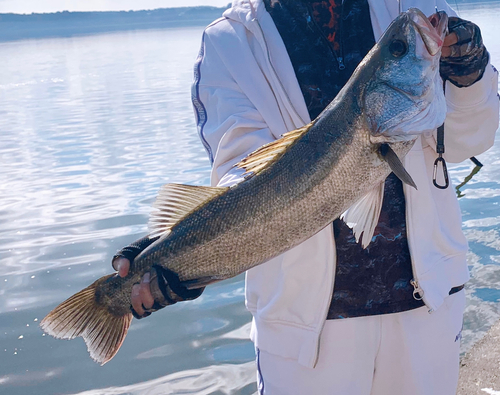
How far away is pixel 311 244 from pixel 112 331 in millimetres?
956

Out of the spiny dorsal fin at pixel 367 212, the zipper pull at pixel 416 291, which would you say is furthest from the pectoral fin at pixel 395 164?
the zipper pull at pixel 416 291

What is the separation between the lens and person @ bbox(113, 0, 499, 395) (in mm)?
2422

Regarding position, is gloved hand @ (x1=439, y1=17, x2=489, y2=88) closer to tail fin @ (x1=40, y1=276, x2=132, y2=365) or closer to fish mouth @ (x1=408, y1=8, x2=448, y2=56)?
fish mouth @ (x1=408, y1=8, x2=448, y2=56)

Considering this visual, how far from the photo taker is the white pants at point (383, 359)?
242 cm

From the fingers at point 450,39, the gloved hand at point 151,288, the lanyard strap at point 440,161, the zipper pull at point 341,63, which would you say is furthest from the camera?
the zipper pull at point 341,63

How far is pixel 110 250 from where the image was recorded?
7359 mm

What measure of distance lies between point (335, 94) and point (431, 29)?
537 mm

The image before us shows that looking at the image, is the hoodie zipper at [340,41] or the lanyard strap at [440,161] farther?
the hoodie zipper at [340,41]

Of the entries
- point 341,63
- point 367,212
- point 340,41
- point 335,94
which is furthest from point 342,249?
point 340,41

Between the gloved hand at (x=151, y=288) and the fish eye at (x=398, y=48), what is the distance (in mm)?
1196

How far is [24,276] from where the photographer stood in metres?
6.97

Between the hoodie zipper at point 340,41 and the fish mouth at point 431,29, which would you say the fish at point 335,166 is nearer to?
the fish mouth at point 431,29

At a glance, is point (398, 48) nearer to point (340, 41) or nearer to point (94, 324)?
point (340, 41)

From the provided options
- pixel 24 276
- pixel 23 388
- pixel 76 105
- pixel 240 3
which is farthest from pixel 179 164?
pixel 76 105
